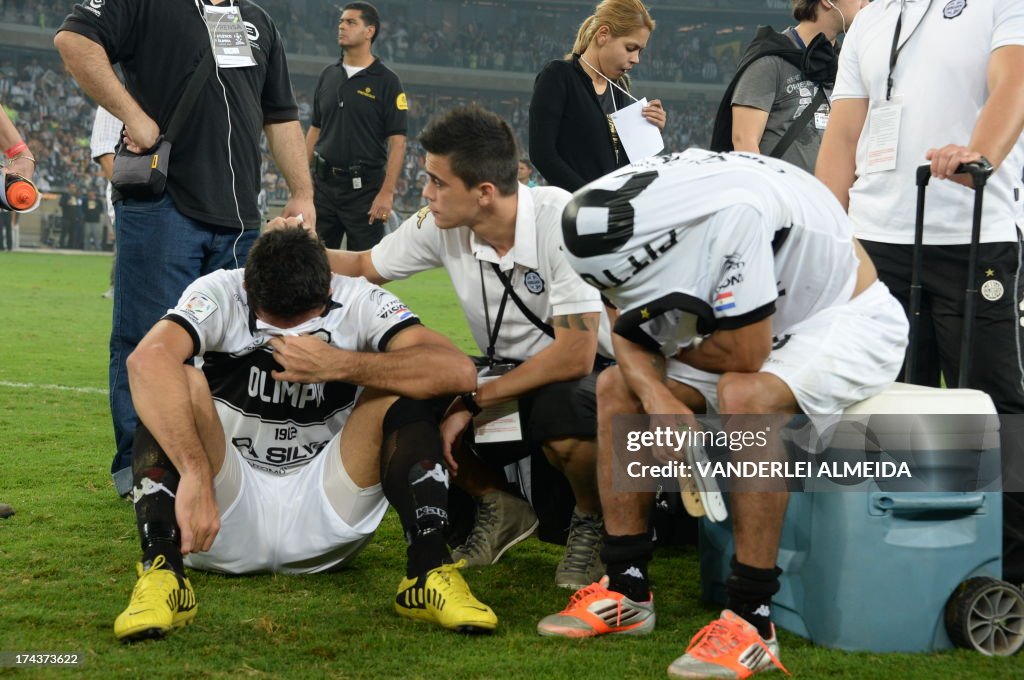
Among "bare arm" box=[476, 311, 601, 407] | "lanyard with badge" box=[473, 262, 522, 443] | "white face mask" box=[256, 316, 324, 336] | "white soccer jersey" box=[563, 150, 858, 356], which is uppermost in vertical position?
"white soccer jersey" box=[563, 150, 858, 356]

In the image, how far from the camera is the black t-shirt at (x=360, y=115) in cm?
838

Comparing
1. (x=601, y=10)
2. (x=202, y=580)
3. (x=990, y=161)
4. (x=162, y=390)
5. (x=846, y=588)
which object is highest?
(x=601, y=10)

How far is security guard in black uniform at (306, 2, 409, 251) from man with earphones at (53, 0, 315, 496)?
3.66 meters

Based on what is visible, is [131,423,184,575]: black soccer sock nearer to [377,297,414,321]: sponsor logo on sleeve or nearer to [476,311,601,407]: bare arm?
[377,297,414,321]: sponsor logo on sleeve

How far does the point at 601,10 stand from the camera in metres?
5.30

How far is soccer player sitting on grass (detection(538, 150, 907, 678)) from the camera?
263 cm

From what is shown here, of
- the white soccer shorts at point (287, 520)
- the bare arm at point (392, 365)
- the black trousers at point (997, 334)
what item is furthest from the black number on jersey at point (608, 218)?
the black trousers at point (997, 334)

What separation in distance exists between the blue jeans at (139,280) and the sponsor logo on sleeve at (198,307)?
1068 mm

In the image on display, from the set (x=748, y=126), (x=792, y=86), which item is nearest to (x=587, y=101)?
(x=748, y=126)

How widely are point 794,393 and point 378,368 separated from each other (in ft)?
3.75

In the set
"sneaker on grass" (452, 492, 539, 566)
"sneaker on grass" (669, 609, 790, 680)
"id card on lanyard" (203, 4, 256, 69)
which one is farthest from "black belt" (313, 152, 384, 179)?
"sneaker on grass" (669, 609, 790, 680)

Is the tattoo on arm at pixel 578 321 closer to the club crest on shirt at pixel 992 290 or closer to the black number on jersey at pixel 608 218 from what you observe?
the black number on jersey at pixel 608 218

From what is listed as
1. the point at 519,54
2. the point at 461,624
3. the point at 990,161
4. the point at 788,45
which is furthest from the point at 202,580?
the point at 519,54

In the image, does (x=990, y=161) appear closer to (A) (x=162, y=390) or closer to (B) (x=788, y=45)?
(B) (x=788, y=45)
